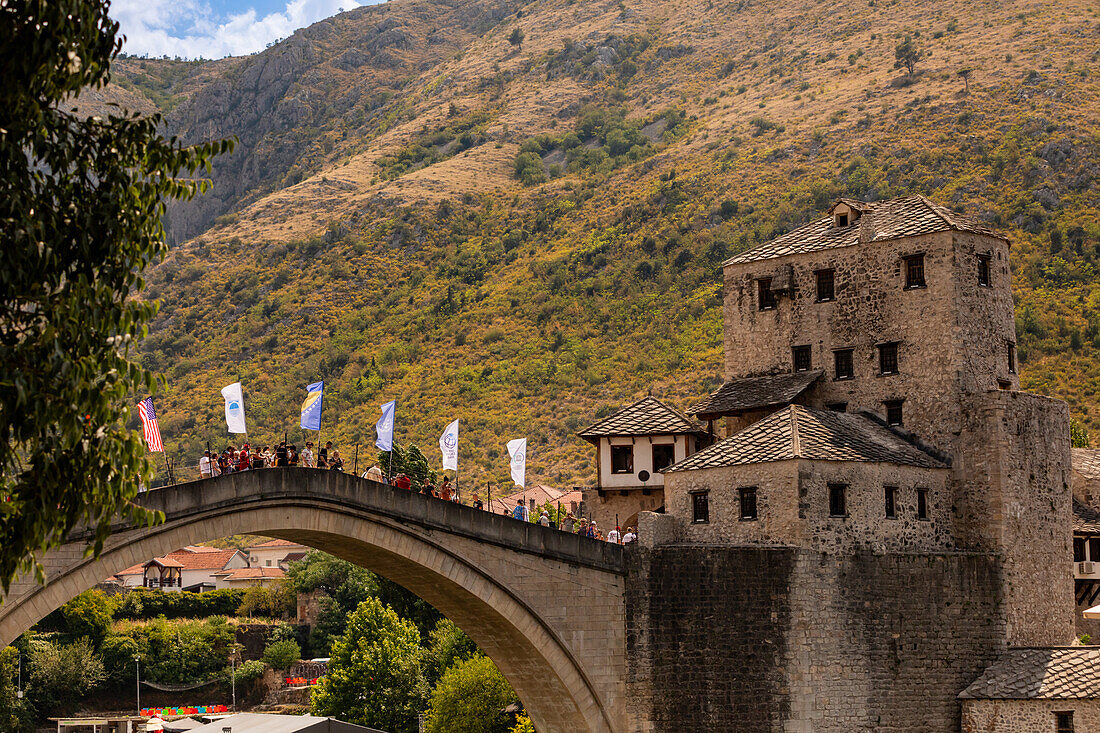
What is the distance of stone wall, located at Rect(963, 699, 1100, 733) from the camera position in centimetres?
4003

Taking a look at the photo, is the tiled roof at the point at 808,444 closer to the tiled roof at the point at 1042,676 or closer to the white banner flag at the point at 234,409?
the tiled roof at the point at 1042,676

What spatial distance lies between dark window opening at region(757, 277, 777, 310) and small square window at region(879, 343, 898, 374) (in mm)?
4522

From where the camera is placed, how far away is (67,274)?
58.0 feet

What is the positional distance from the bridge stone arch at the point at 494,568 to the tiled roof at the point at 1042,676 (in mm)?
11432

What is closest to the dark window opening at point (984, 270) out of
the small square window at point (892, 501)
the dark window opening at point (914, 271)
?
the dark window opening at point (914, 271)

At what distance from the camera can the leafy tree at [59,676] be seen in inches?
3681

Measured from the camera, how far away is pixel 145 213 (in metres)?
18.3

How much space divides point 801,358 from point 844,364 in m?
1.60

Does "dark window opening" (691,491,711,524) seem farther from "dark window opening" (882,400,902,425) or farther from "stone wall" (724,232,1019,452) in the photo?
"dark window opening" (882,400,902,425)

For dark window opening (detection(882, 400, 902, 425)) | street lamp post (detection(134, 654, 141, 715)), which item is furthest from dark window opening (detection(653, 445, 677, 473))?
street lamp post (detection(134, 654, 141, 715))

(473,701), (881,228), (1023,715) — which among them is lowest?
(473,701)

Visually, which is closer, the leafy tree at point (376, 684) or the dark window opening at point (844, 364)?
the dark window opening at point (844, 364)

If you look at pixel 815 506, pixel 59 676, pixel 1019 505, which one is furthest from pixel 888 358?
pixel 59 676

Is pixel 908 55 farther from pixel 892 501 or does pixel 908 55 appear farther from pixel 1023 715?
pixel 1023 715
